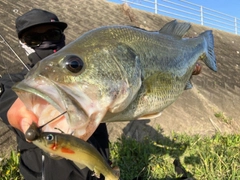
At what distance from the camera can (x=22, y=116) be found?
5.44 ft

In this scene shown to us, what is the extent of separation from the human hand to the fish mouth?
7cm

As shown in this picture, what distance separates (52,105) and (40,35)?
1.70 metres

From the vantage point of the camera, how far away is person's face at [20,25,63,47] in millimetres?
2941

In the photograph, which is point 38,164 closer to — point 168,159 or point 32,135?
point 32,135

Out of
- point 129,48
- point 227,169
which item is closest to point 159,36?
point 129,48

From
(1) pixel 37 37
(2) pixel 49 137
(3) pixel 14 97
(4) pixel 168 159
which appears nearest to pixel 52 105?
(2) pixel 49 137

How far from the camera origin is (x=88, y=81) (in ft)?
5.14

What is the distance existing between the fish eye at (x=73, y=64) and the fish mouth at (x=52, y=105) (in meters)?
0.12

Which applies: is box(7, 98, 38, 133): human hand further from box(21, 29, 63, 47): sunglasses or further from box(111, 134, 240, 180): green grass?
box(111, 134, 240, 180): green grass

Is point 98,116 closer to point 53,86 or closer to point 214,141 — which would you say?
point 53,86

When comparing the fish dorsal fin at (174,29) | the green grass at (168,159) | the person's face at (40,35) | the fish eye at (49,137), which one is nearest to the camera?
the fish eye at (49,137)

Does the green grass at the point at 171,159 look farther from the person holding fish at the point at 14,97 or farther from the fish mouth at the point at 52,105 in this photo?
the fish mouth at the point at 52,105

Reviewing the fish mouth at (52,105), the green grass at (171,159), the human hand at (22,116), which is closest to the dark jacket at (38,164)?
the human hand at (22,116)

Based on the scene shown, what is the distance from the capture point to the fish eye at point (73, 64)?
5.08 feet
